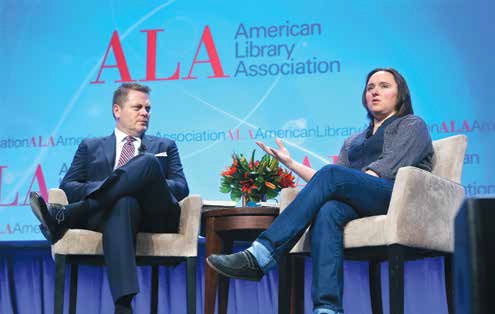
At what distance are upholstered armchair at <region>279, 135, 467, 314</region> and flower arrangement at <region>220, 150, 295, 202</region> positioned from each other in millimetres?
377

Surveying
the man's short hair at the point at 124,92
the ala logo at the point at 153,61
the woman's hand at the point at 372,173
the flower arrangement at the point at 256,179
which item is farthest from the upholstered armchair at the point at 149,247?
the ala logo at the point at 153,61

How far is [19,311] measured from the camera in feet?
13.2

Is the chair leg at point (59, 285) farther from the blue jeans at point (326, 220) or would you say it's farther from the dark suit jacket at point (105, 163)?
the blue jeans at point (326, 220)

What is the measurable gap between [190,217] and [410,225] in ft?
3.27

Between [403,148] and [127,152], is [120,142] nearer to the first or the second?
[127,152]

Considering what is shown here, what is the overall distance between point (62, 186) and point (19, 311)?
122cm

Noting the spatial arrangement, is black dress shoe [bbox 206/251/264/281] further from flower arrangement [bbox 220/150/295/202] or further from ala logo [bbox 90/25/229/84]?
ala logo [bbox 90/25/229/84]

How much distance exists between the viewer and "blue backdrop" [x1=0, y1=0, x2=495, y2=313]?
3.85 m

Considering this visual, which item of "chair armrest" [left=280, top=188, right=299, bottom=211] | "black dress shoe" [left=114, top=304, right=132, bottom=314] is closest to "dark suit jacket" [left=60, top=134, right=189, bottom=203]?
"chair armrest" [left=280, top=188, right=299, bottom=211]

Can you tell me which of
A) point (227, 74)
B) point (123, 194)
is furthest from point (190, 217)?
point (227, 74)

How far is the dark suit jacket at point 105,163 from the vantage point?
3246 millimetres

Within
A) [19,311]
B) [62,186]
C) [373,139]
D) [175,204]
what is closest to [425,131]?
[373,139]

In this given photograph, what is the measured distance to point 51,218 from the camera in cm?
268

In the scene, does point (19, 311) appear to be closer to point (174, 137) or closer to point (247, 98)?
point (174, 137)
